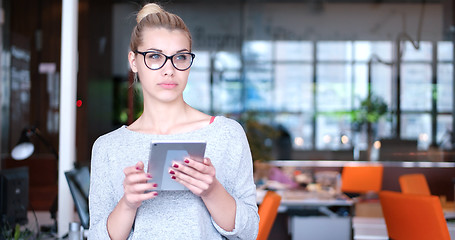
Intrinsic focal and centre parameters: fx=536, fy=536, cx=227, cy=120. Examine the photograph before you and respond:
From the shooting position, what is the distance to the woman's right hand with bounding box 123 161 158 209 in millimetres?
1155

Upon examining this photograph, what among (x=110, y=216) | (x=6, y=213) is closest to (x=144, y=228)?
(x=110, y=216)

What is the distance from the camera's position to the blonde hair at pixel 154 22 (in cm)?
134

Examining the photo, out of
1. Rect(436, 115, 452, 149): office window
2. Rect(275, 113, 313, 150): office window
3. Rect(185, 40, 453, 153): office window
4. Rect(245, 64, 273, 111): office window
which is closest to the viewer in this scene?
Rect(436, 115, 452, 149): office window

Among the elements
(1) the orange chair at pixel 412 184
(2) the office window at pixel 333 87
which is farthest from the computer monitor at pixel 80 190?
(2) the office window at pixel 333 87

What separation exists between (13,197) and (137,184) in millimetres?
2498

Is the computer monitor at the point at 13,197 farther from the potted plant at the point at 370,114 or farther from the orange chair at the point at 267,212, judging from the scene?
the potted plant at the point at 370,114

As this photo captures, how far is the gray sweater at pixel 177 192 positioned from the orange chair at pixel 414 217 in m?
2.49

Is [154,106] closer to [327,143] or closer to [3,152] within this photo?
[3,152]

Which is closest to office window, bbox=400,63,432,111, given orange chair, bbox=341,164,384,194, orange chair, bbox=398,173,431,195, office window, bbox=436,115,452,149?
office window, bbox=436,115,452,149

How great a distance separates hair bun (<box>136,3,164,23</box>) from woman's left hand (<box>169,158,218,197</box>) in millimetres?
467

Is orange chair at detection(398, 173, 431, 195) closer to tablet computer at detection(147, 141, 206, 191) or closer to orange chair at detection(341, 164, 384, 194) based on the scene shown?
orange chair at detection(341, 164, 384, 194)

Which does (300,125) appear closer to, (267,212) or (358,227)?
(358,227)

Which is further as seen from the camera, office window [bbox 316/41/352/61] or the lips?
office window [bbox 316/41/352/61]

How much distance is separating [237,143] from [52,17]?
8894 millimetres
